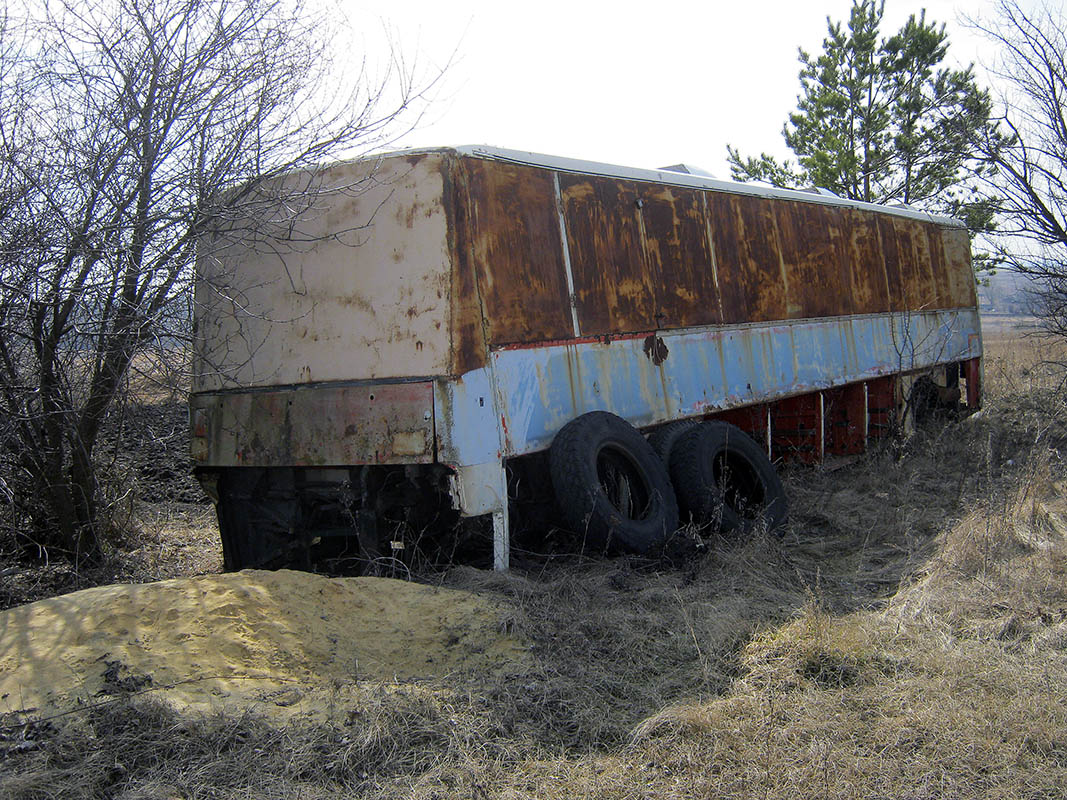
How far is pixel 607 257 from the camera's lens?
685cm

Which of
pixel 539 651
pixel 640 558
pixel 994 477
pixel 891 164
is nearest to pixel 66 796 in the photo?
pixel 539 651

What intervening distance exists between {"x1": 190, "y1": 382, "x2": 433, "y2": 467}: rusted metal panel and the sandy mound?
947 mm

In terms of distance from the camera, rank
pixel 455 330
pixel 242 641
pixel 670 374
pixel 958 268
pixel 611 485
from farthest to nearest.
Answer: pixel 958 268, pixel 670 374, pixel 611 485, pixel 455 330, pixel 242 641

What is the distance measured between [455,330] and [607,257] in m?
1.88

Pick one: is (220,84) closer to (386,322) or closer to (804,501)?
(386,322)

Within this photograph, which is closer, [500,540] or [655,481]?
[500,540]

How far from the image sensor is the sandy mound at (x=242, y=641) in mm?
3650

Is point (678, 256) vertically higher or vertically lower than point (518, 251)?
higher

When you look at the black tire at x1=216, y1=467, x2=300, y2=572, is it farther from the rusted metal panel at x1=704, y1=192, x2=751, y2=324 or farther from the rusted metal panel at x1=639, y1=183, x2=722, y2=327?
the rusted metal panel at x1=704, y1=192, x2=751, y2=324

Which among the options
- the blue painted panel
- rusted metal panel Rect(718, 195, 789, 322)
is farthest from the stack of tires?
rusted metal panel Rect(718, 195, 789, 322)

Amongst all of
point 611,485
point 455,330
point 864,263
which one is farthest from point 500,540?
point 864,263

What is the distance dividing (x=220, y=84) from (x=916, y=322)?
971 cm

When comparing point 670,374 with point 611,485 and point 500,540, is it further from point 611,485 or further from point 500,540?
point 500,540

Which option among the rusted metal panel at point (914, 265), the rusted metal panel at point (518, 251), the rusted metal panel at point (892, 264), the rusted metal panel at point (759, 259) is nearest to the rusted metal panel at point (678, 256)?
the rusted metal panel at point (759, 259)
